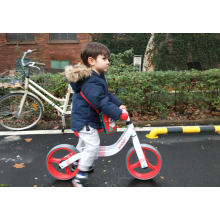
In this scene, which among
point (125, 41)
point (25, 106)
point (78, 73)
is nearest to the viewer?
point (78, 73)

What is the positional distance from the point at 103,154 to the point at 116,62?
7.26 metres

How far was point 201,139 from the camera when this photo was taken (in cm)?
394

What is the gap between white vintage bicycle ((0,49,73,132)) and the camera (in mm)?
4242

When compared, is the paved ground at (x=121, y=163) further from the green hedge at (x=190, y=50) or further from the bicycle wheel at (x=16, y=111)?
the green hedge at (x=190, y=50)

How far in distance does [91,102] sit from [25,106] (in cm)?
284

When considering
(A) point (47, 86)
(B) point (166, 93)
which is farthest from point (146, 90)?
(A) point (47, 86)

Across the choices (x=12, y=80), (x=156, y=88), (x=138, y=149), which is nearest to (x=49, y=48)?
(x=12, y=80)

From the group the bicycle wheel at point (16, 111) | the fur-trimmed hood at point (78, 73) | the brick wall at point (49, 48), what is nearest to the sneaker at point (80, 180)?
the fur-trimmed hood at point (78, 73)

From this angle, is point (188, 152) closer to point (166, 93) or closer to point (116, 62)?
point (166, 93)

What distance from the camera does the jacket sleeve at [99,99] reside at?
2133 mm

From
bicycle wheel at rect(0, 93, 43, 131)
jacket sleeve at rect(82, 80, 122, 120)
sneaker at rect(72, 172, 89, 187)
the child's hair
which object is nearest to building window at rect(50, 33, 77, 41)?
bicycle wheel at rect(0, 93, 43, 131)

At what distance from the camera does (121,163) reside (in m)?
3.12

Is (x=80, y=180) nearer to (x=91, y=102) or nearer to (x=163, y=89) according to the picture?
(x=91, y=102)

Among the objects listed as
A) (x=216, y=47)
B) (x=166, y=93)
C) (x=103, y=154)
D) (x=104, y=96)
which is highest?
(x=216, y=47)
